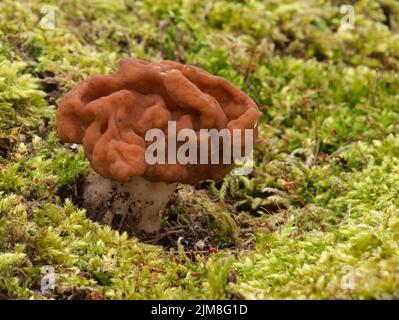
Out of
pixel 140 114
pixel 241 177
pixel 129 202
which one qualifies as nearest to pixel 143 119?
pixel 140 114

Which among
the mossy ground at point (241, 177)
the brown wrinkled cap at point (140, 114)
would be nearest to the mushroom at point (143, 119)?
the brown wrinkled cap at point (140, 114)

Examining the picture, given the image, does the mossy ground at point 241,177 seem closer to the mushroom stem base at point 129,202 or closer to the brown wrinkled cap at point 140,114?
the mushroom stem base at point 129,202

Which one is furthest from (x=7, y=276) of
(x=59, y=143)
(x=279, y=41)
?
(x=279, y=41)

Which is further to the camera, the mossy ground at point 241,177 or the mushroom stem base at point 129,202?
the mushroom stem base at point 129,202

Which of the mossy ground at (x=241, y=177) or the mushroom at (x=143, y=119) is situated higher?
the mushroom at (x=143, y=119)

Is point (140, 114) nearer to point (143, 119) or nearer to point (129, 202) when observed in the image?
point (143, 119)
